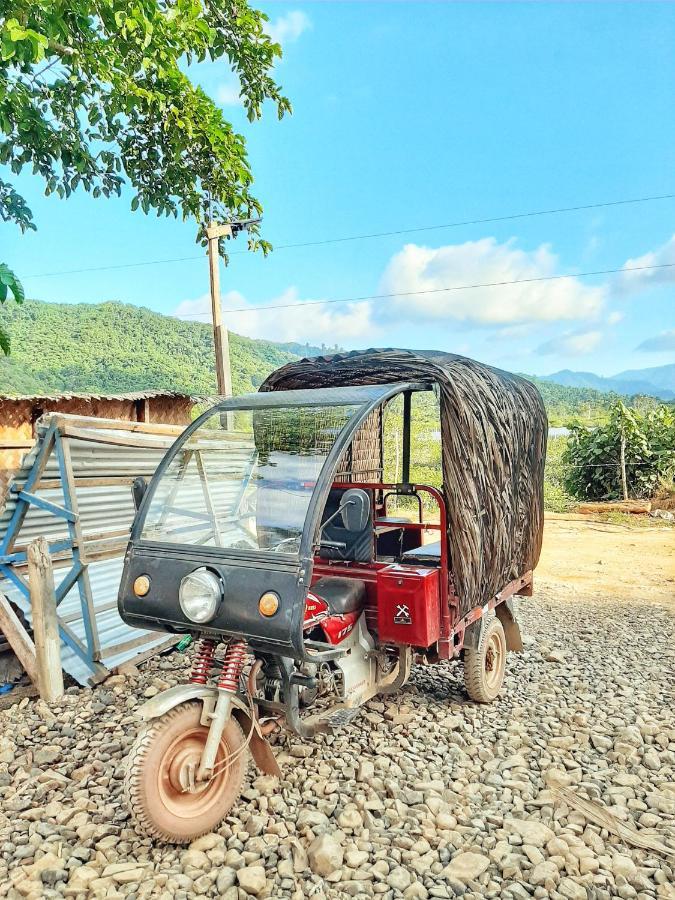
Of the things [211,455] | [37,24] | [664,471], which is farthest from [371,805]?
[664,471]

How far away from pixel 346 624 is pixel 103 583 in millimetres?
3199

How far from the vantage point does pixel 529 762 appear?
388 cm

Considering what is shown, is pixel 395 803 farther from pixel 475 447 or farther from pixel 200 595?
pixel 475 447

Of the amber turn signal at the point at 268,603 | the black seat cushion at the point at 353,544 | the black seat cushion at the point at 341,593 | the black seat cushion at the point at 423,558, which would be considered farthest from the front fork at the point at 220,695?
the black seat cushion at the point at 423,558

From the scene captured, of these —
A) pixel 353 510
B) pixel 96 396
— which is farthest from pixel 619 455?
pixel 353 510

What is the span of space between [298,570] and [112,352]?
4078 cm

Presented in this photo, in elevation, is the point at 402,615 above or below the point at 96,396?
below

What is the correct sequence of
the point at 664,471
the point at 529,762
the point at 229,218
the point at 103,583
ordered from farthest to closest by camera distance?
the point at 664,471 < the point at 229,218 < the point at 103,583 < the point at 529,762

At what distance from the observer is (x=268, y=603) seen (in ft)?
9.70

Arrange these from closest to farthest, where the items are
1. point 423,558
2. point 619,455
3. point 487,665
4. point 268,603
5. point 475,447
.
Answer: point 268,603 < point 475,447 < point 423,558 < point 487,665 < point 619,455

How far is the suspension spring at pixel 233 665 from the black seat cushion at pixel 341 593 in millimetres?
705

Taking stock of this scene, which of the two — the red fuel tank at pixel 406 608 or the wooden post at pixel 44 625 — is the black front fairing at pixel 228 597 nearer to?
the red fuel tank at pixel 406 608

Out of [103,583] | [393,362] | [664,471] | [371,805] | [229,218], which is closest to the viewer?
[371,805]

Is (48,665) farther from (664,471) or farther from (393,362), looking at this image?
(664,471)
